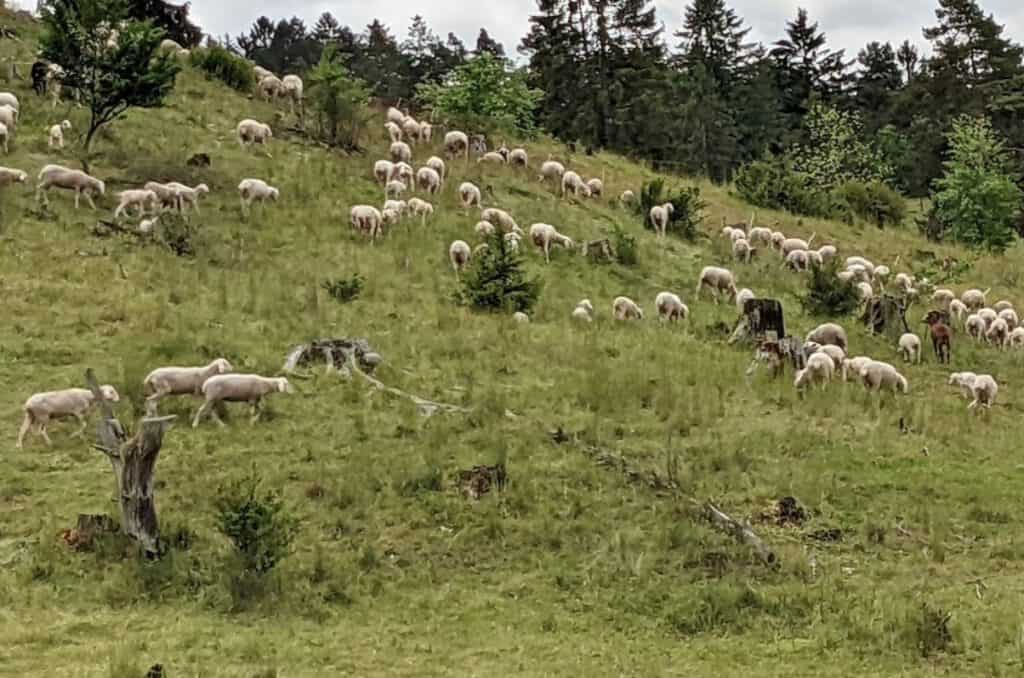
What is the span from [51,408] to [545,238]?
44.0 ft

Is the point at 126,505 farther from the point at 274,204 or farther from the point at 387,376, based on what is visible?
the point at 274,204

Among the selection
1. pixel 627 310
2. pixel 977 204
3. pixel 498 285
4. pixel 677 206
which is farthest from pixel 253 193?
pixel 977 204

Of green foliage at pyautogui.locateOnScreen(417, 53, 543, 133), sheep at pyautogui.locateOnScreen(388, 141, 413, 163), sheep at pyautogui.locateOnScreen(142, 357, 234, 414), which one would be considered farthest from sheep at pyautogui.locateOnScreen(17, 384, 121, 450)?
green foliage at pyautogui.locateOnScreen(417, 53, 543, 133)

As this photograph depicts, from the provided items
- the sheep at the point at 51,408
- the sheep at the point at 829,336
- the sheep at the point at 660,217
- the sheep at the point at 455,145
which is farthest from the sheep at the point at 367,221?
the sheep at the point at 51,408

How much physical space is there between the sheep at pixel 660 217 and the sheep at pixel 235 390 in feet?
53.5

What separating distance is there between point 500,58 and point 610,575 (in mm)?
34217

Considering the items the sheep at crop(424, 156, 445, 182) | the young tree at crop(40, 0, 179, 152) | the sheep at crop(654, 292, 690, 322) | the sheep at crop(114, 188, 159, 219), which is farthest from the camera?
the sheep at crop(424, 156, 445, 182)

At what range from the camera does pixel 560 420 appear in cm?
1393

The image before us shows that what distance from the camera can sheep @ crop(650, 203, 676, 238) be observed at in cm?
2764

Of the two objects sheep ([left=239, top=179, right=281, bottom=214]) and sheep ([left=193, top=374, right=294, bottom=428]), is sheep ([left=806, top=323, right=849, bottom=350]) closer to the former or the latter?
sheep ([left=193, top=374, right=294, bottom=428])

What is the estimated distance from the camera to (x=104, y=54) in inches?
877

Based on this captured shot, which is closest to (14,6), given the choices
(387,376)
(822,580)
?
(387,376)

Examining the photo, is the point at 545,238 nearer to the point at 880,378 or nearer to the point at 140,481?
the point at 880,378

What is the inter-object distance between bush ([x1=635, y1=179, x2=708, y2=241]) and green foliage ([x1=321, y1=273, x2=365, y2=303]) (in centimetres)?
1167
